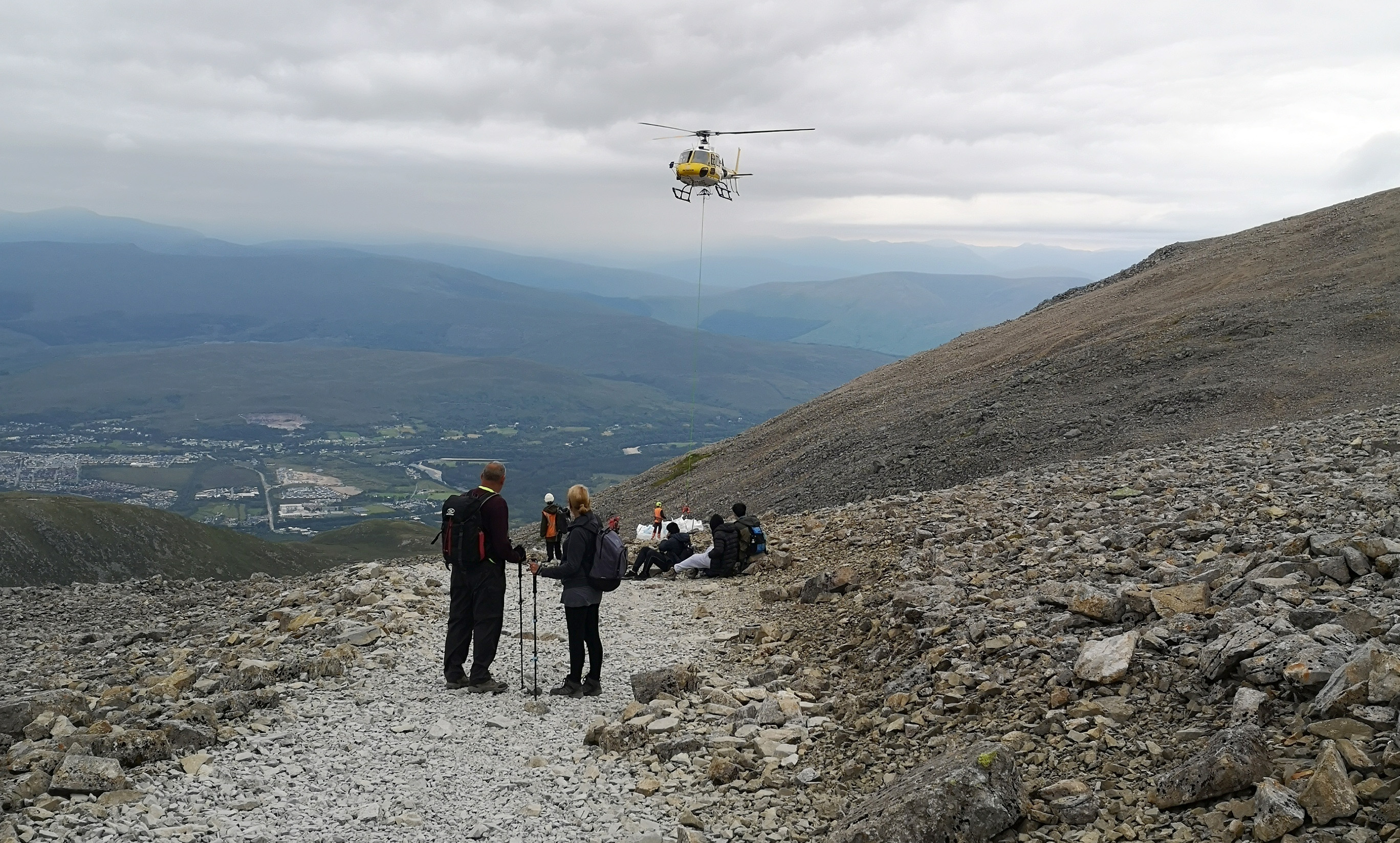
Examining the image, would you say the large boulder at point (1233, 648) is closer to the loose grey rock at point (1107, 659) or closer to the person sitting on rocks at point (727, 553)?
the loose grey rock at point (1107, 659)

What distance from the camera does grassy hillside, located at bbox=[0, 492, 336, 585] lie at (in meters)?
66.4

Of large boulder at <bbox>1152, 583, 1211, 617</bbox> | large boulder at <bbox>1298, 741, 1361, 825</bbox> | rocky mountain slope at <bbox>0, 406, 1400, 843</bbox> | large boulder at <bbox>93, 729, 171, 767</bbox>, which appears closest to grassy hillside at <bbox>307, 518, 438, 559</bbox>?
rocky mountain slope at <bbox>0, 406, 1400, 843</bbox>

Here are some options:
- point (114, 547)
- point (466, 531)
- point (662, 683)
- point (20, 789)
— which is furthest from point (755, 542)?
point (114, 547)

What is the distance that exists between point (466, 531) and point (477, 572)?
56cm

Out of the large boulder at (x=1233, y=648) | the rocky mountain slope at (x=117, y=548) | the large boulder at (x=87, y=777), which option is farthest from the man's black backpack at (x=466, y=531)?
the rocky mountain slope at (x=117, y=548)

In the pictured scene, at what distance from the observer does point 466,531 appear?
36.6 ft

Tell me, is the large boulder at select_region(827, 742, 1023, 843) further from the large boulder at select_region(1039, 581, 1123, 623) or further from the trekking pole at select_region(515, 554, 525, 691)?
the trekking pole at select_region(515, 554, 525, 691)

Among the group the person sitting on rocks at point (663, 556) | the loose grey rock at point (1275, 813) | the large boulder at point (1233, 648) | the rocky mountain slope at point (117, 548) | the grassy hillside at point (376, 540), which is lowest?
the grassy hillside at point (376, 540)

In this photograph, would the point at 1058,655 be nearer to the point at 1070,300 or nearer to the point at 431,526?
the point at 1070,300

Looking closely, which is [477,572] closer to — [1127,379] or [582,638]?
[582,638]

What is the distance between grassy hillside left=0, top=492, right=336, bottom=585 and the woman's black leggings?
62225mm

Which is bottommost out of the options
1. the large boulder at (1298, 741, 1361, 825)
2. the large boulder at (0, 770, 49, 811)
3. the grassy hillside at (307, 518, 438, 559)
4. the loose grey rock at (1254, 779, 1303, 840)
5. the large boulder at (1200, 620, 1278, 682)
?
the grassy hillside at (307, 518, 438, 559)

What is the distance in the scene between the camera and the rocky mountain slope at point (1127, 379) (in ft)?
100

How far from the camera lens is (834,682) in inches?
429
